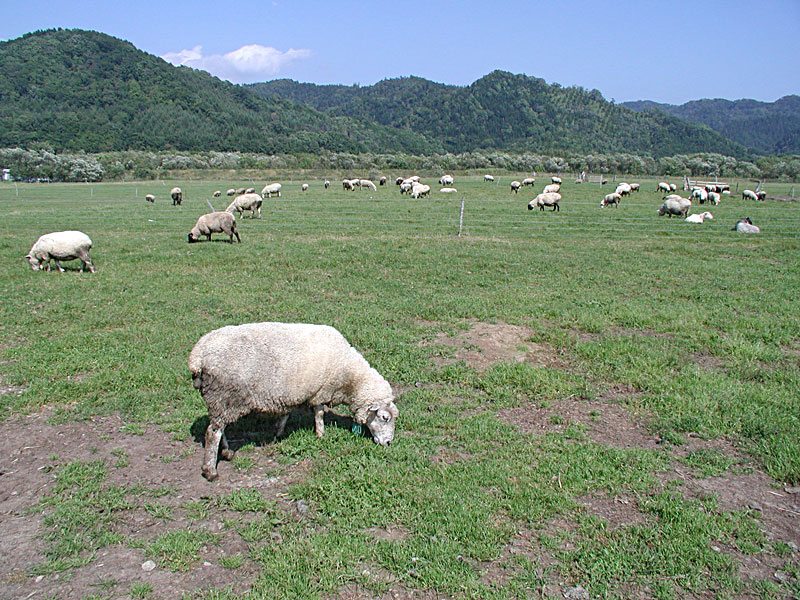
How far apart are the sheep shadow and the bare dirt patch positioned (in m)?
2.08

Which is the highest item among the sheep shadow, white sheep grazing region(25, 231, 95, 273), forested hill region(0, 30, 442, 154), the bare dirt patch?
forested hill region(0, 30, 442, 154)

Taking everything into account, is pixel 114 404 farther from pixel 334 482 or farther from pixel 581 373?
pixel 581 373

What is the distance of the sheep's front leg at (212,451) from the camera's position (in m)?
4.75

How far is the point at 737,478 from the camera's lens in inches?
190

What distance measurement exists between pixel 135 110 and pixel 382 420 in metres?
140

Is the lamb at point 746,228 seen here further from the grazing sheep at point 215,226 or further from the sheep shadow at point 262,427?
the sheep shadow at point 262,427

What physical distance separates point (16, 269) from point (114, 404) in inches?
371

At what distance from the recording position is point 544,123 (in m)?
166

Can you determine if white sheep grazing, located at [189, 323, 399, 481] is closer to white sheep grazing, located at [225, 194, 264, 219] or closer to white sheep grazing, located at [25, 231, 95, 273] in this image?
white sheep grazing, located at [25, 231, 95, 273]

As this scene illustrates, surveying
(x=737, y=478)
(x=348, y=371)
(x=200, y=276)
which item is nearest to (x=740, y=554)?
(x=737, y=478)

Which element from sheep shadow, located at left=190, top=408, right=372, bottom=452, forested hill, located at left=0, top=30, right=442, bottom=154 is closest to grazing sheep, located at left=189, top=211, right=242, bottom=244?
sheep shadow, located at left=190, top=408, right=372, bottom=452

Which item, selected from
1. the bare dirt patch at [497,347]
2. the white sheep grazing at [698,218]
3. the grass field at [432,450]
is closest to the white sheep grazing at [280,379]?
the grass field at [432,450]

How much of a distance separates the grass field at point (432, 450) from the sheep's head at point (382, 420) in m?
0.12

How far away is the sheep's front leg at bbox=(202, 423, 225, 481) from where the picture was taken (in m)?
4.75
